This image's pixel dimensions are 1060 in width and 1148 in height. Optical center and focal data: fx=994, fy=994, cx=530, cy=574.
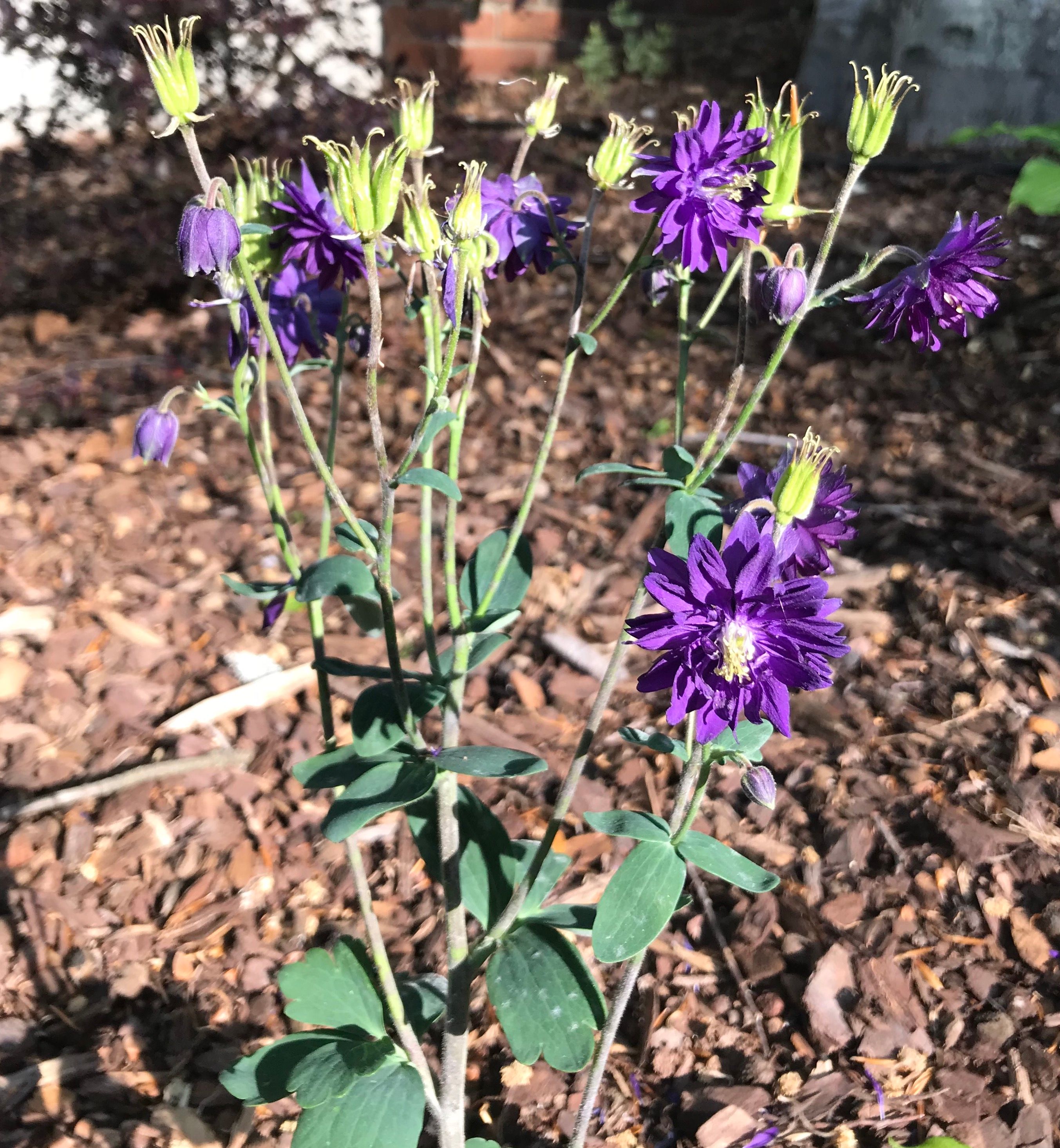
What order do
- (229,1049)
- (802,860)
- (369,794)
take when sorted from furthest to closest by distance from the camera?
(802,860), (229,1049), (369,794)

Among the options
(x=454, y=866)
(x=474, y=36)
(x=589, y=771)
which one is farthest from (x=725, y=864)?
(x=474, y=36)

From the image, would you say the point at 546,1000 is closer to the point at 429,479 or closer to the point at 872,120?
the point at 429,479

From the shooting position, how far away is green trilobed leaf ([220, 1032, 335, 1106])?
5.07 feet

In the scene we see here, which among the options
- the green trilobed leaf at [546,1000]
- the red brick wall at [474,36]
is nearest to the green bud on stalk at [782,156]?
the green trilobed leaf at [546,1000]

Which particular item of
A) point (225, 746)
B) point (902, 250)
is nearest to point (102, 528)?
point (225, 746)

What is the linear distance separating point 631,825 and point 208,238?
36.3 inches

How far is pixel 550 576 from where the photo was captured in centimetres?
303

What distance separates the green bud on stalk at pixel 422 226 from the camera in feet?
3.98

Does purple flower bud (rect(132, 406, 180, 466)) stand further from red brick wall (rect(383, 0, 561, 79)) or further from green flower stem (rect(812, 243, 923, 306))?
red brick wall (rect(383, 0, 561, 79))

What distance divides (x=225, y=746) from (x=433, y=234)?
166 centimetres

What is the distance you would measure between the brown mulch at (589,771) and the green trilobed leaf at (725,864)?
0.67 meters

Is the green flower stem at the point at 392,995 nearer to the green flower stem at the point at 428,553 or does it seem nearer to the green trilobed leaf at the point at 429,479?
the green flower stem at the point at 428,553

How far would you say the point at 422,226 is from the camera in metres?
1.22

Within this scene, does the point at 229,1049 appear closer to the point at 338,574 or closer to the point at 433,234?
the point at 338,574
